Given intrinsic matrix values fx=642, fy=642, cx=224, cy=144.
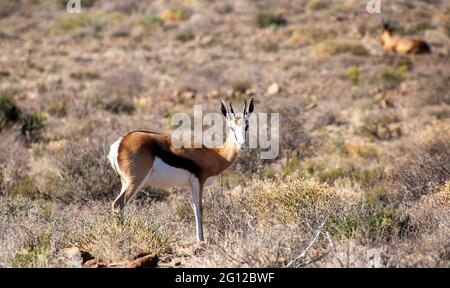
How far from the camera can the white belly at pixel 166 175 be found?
7.19 metres

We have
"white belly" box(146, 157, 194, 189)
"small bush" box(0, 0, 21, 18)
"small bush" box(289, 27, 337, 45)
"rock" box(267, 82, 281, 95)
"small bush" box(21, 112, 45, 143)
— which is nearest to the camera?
"white belly" box(146, 157, 194, 189)

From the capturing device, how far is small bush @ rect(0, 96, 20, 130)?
51.1ft

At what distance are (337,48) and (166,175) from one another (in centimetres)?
2028

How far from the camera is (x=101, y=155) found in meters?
10.6

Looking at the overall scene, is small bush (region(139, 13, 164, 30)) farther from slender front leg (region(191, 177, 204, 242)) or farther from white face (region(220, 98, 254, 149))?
slender front leg (region(191, 177, 204, 242))

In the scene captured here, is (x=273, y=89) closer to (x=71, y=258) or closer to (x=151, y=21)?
(x=71, y=258)

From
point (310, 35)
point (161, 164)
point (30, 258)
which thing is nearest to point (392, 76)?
point (310, 35)

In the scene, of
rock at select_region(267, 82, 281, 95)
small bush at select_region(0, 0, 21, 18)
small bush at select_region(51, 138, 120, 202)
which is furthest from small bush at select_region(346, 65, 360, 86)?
small bush at select_region(0, 0, 21, 18)

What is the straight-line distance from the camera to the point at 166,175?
725cm

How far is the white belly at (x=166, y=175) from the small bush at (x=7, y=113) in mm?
9316

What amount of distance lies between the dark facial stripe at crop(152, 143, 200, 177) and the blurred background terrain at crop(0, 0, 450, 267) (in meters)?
0.54
